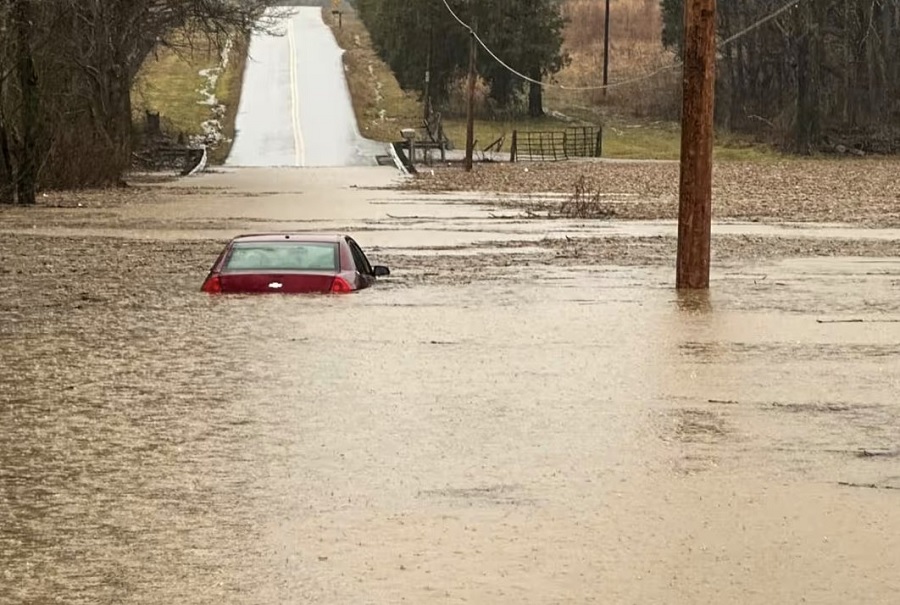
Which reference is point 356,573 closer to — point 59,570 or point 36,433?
point 59,570

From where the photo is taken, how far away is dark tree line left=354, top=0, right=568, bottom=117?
90875 millimetres

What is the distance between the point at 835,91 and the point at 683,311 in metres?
63.4

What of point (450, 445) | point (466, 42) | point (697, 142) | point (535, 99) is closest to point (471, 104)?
point (466, 42)

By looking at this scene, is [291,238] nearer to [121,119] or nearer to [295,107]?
[121,119]

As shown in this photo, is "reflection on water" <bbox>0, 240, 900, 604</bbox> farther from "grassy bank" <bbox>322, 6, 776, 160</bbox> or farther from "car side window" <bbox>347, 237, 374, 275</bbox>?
"grassy bank" <bbox>322, 6, 776, 160</bbox>

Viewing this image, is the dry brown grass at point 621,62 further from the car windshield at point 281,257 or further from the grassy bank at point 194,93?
the car windshield at point 281,257

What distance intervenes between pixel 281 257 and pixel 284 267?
1.12 feet

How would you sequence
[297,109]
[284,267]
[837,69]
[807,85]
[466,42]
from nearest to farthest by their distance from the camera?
[284,267], [807,85], [837,69], [297,109], [466,42]

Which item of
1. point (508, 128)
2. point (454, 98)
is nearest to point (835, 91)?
point (508, 128)

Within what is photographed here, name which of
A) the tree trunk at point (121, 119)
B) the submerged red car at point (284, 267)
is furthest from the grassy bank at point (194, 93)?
the submerged red car at point (284, 267)

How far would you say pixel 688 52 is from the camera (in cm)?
2331

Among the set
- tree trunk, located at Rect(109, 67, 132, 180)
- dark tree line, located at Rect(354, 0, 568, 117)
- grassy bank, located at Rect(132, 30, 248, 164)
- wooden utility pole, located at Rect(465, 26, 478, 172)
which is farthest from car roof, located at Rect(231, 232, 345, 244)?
dark tree line, located at Rect(354, 0, 568, 117)

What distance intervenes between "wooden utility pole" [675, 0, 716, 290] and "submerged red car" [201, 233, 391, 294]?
4.68 m

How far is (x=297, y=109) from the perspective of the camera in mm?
90250
